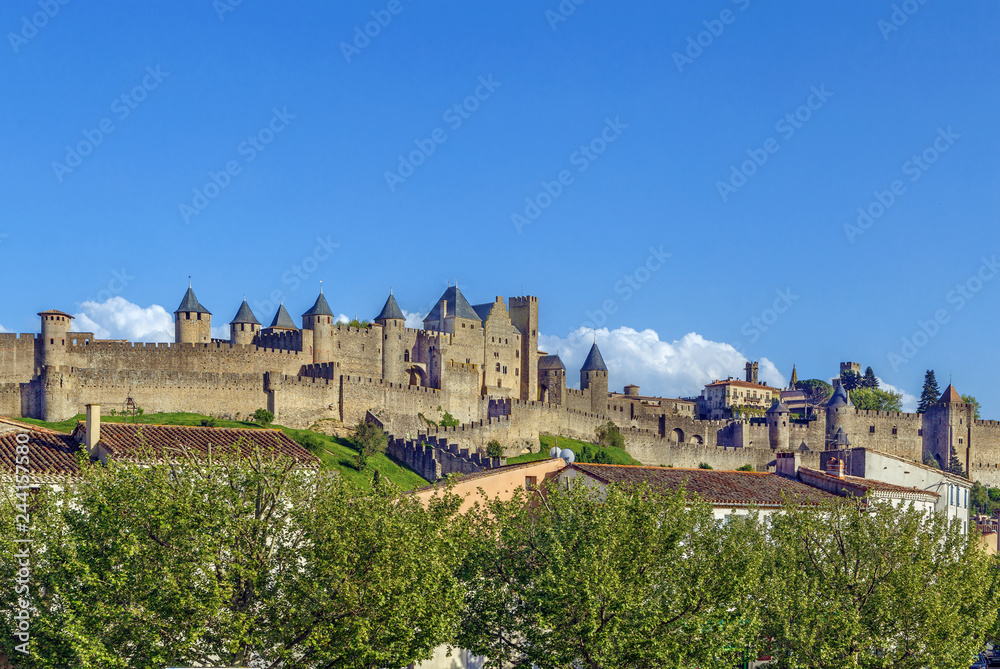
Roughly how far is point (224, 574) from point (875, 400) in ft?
439

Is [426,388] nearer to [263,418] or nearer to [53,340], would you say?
[263,418]

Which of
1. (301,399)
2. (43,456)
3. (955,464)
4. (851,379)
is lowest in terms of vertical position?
(43,456)

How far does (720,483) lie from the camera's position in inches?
1633

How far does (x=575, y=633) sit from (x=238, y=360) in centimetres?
6133

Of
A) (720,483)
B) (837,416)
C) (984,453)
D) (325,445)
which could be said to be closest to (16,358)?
(325,445)

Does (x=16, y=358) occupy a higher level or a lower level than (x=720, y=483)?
higher

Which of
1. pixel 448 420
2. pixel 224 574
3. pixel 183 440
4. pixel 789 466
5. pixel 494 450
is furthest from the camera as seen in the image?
pixel 448 420

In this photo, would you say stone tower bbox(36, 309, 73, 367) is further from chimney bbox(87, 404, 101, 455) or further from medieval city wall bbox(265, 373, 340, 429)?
chimney bbox(87, 404, 101, 455)

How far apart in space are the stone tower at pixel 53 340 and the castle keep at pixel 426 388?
7cm

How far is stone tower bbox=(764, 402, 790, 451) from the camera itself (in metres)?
104

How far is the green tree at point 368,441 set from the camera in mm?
72562

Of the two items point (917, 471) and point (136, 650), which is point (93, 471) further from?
point (917, 471)

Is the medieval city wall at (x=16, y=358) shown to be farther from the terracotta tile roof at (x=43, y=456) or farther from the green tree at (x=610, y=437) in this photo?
the terracotta tile roof at (x=43, y=456)

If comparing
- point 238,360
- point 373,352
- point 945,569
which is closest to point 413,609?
point 945,569
